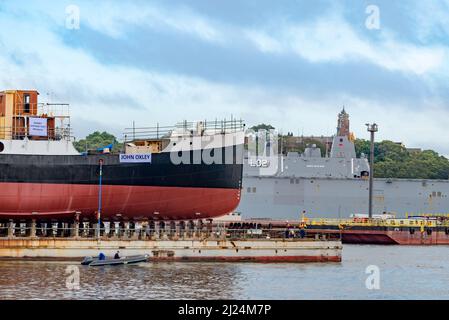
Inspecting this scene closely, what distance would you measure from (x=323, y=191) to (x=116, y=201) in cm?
6568

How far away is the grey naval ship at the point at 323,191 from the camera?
12631 cm

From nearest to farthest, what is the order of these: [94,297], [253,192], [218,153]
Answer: [94,297] < [218,153] < [253,192]

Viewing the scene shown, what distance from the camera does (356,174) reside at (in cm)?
13025

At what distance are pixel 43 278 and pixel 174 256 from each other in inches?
461

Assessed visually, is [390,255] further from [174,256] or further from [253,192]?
[253,192]

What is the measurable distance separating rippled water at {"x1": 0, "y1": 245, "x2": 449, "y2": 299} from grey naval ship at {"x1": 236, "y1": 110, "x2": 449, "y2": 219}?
202ft

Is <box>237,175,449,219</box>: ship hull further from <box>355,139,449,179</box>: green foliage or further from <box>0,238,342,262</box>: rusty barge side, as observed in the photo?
<box>0,238,342,262</box>: rusty barge side

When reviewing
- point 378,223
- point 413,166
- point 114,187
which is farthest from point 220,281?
point 413,166

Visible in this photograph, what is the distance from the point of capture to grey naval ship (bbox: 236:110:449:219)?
126312 mm

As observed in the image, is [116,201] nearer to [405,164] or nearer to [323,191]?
[323,191]

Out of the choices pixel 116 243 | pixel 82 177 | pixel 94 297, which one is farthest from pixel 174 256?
pixel 94 297

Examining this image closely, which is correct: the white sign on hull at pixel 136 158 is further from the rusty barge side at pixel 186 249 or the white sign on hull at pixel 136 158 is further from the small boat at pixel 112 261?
the small boat at pixel 112 261

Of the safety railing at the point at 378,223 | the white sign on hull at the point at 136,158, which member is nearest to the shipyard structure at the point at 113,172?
the white sign on hull at the point at 136,158

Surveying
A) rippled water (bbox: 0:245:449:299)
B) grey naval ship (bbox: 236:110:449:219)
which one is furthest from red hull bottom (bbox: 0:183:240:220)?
grey naval ship (bbox: 236:110:449:219)
